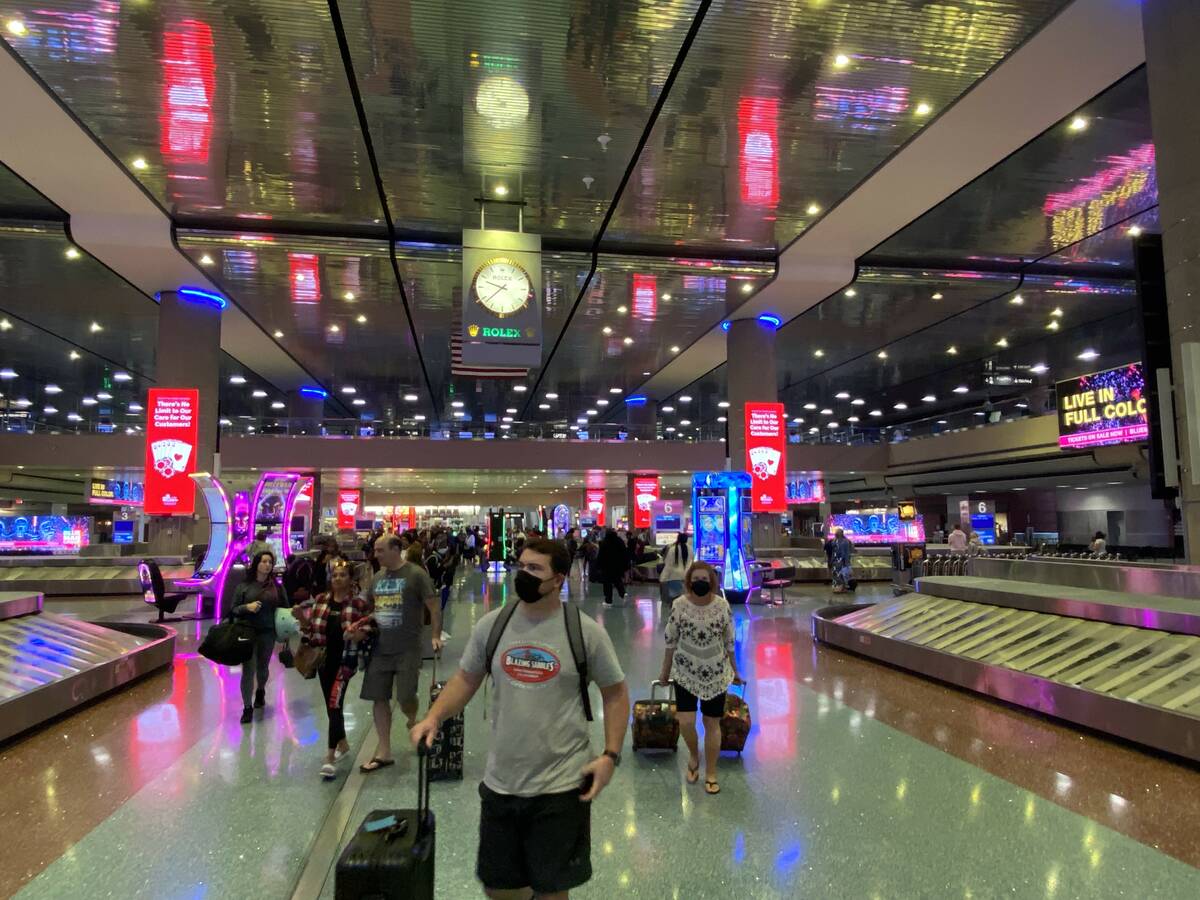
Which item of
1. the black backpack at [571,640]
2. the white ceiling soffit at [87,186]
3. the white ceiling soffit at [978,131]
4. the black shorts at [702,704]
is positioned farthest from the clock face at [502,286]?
the black backpack at [571,640]

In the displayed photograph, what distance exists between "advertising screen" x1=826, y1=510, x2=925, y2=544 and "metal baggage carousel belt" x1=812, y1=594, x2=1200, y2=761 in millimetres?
15628

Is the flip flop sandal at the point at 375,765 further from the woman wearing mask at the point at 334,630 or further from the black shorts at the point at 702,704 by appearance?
the black shorts at the point at 702,704

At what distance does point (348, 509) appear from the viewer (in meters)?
38.1

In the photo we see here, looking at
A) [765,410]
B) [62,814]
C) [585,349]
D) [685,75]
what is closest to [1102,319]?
[765,410]

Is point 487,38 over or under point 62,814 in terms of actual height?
over

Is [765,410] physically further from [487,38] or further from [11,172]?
[11,172]

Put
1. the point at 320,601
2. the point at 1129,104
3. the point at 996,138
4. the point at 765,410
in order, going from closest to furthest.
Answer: the point at 320,601 < the point at 1129,104 < the point at 996,138 < the point at 765,410

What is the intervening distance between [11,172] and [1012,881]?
15125mm

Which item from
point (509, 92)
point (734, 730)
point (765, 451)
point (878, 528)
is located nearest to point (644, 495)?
point (878, 528)

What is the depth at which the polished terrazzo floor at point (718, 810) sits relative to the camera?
3.49m

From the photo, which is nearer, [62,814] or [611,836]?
[611,836]

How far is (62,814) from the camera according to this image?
4.34 meters

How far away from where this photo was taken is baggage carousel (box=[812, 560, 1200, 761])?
17.5 ft

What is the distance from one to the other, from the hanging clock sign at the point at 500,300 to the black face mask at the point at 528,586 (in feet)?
26.2
